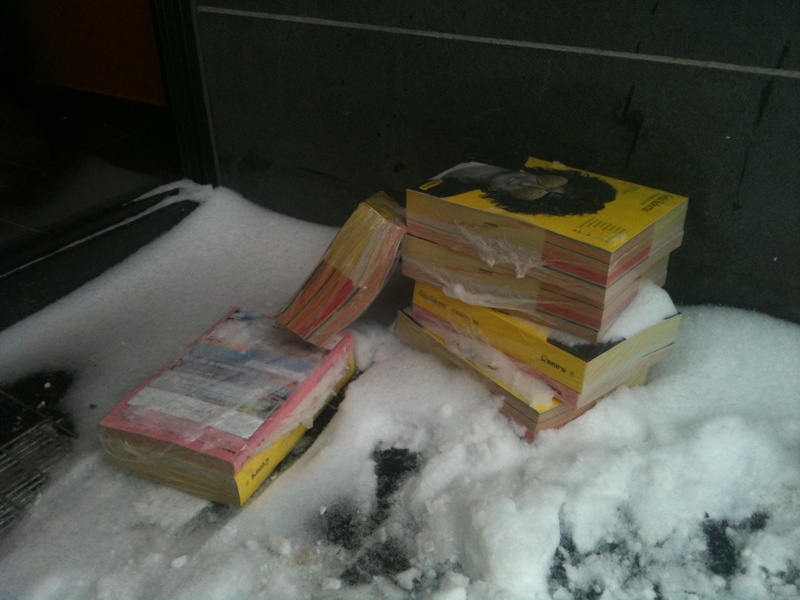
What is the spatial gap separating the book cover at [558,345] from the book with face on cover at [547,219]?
117 millimetres

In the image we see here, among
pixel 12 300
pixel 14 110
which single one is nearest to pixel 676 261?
pixel 12 300

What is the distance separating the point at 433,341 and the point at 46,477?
80 centimetres

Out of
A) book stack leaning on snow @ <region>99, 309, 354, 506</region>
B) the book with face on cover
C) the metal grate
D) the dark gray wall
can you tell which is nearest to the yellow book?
book stack leaning on snow @ <region>99, 309, 354, 506</region>

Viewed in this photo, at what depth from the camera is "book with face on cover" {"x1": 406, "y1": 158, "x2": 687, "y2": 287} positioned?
1.12 m

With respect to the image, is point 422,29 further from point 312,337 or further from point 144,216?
point 144,216

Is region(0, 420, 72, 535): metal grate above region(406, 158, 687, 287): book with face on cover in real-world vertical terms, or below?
below

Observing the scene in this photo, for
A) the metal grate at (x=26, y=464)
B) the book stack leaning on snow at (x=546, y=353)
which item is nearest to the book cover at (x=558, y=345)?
the book stack leaning on snow at (x=546, y=353)

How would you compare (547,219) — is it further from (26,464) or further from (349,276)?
(26,464)

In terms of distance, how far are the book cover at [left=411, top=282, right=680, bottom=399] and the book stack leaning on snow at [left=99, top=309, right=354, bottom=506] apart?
24 centimetres

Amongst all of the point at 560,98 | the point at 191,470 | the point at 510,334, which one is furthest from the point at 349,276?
the point at 560,98

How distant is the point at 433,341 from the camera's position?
143 cm

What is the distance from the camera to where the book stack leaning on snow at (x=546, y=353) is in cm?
120

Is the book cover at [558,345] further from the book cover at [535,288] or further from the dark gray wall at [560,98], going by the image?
the dark gray wall at [560,98]

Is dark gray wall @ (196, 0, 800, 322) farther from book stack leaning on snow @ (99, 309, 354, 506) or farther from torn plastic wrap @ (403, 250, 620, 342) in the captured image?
book stack leaning on snow @ (99, 309, 354, 506)
